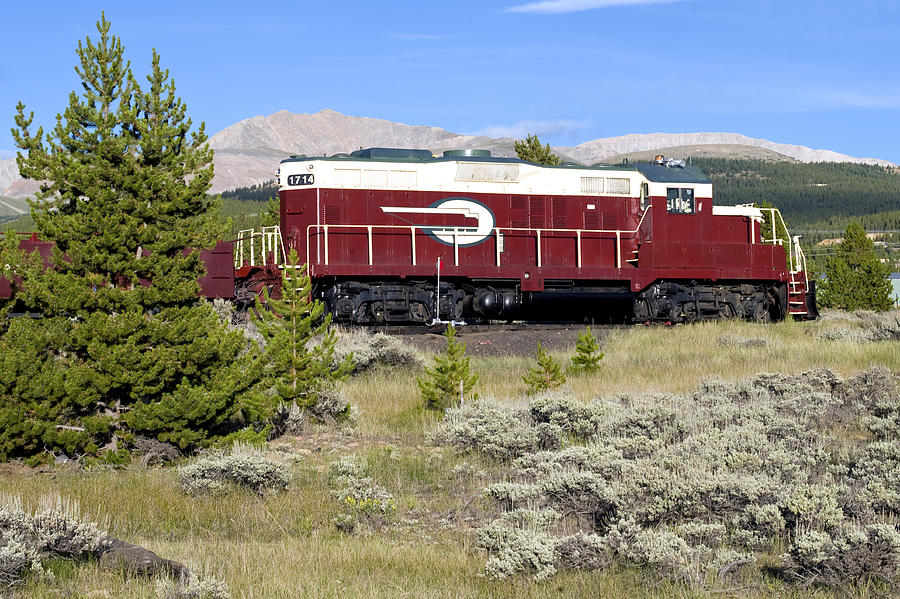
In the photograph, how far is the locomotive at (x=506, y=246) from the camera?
2214cm

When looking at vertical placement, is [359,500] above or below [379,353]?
below

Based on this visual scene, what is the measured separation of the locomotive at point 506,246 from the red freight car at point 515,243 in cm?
3

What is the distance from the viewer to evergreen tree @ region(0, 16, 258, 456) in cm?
991

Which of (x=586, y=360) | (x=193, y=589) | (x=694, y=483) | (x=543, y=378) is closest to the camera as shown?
(x=193, y=589)

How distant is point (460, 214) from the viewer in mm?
22891

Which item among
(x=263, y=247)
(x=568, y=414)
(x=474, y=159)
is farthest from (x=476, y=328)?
(x=568, y=414)

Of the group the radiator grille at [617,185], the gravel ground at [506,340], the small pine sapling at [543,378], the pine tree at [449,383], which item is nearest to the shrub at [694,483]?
the pine tree at [449,383]

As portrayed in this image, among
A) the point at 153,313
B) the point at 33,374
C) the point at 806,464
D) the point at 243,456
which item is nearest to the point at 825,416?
the point at 806,464

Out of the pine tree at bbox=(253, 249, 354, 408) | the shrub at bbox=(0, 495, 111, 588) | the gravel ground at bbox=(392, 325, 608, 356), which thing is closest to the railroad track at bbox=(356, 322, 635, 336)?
the gravel ground at bbox=(392, 325, 608, 356)

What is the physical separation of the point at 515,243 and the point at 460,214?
65.6 inches

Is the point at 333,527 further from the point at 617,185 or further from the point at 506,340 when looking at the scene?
the point at 617,185

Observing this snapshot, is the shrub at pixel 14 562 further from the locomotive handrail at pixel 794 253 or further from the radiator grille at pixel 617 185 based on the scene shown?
the locomotive handrail at pixel 794 253

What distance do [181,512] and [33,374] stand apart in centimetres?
284

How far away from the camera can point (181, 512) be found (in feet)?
27.2
